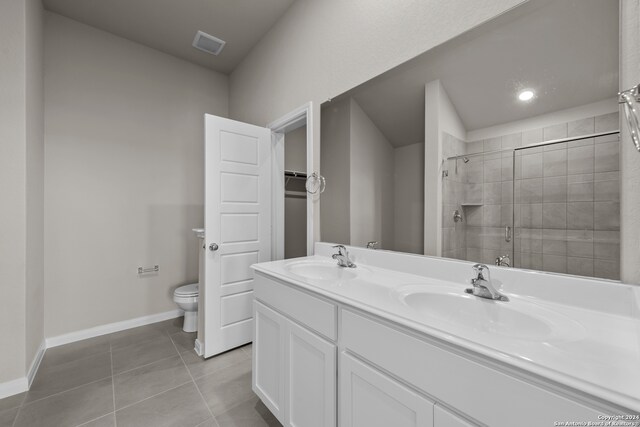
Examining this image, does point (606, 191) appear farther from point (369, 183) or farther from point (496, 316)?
point (369, 183)

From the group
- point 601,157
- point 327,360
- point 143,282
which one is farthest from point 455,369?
point 143,282

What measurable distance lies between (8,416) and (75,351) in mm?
771

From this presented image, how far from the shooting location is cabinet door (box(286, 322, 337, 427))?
3.36 ft

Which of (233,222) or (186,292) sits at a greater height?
(233,222)

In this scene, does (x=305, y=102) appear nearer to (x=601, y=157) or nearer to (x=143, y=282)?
(x=601, y=157)

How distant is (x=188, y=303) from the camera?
249cm

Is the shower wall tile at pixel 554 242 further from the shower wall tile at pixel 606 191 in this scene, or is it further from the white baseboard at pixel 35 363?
the white baseboard at pixel 35 363

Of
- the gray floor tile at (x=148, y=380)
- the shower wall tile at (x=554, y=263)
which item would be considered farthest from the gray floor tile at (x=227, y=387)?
the shower wall tile at (x=554, y=263)

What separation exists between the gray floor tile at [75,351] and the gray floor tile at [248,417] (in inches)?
57.4

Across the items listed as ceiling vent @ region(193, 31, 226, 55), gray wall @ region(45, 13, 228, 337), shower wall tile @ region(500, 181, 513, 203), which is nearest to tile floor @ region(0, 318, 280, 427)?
gray wall @ region(45, 13, 228, 337)

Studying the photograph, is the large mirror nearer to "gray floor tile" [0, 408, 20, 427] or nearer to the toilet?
the toilet

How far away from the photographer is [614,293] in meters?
0.82

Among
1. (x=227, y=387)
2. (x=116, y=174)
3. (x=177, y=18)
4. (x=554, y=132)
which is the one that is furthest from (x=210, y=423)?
(x=177, y=18)

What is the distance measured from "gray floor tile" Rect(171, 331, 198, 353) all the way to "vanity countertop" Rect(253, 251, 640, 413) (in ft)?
5.10
